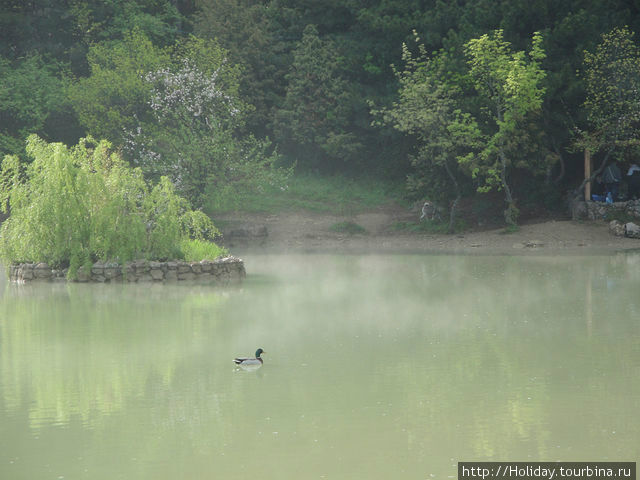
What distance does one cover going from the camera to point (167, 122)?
134ft

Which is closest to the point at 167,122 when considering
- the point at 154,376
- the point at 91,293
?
the point at 91,293

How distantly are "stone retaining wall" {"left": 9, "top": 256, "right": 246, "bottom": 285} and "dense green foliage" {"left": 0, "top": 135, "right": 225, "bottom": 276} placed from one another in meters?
0.29

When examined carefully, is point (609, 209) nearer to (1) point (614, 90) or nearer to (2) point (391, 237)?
(1) point (614, 90)

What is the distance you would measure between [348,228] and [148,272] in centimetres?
1482

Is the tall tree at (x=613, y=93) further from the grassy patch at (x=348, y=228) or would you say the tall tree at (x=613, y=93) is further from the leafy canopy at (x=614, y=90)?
the grassy patch at (x=348, y=228)

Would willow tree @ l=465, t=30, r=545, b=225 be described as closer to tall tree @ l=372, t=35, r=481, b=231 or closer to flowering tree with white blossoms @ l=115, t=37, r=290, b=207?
tall tree @ l=372, t=35, r=481, b=231

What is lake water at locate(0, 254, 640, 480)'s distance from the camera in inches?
351

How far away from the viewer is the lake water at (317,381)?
891 cm

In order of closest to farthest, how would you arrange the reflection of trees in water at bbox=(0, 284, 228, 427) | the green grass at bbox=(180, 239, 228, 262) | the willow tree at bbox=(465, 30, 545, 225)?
the reflection of trees in water at bbox=(0, 284, 228, 427) → the green grass at bbox=(180, 239, 228, 262) → the willow tree at bbox=(465, 30, 545, 225)

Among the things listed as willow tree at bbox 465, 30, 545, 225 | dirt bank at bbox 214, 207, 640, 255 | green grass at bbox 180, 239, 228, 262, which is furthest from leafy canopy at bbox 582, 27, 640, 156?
green grass at bbox 180, 239, 228, 262

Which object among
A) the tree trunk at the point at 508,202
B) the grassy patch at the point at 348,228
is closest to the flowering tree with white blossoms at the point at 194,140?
the grassy patch at the point at 348,228

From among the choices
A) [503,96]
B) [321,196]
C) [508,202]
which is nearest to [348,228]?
[321,196]

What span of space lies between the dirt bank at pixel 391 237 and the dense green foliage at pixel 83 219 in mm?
10109

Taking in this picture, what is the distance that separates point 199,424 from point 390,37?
115ft
